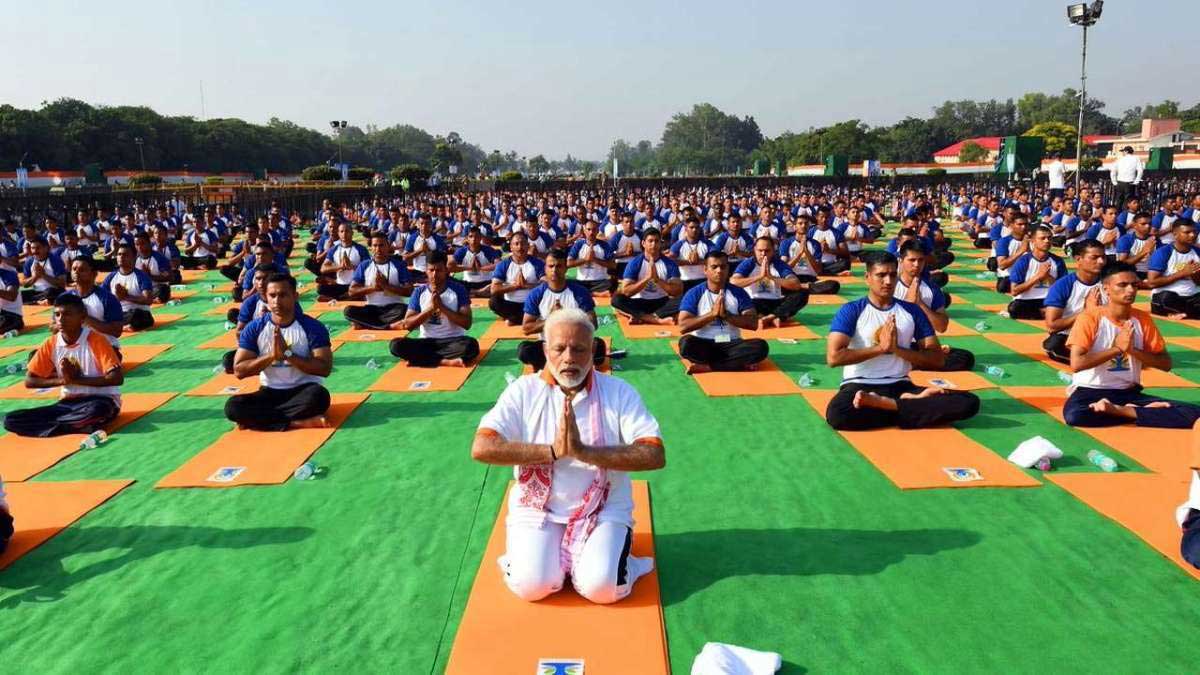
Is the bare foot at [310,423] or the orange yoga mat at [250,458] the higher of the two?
the bare foot at [310,423]

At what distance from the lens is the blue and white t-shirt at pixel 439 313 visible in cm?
821

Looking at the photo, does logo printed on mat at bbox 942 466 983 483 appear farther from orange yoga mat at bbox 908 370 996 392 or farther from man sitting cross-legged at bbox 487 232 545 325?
man sitting cross-legged at bbox 487 232 545 325

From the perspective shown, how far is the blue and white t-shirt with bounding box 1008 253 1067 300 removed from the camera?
388 inches

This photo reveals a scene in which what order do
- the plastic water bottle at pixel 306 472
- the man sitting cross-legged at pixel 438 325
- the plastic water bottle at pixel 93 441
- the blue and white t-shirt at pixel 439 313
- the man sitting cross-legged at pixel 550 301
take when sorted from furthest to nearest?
the blue and white t-shirt at pixel 439 313, the man sitting cross-legged at pixel 438 325, the man sitting cross-legged at pixel 550 301, the plastic water bottle at pixel 93 441, the plastic water bottle at pixel 306 472

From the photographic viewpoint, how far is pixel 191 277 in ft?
52.1

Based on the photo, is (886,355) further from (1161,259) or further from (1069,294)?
(1161,259)

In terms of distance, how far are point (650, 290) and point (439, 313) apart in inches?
133

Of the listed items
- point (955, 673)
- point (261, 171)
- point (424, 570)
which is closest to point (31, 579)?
point (424, 570)

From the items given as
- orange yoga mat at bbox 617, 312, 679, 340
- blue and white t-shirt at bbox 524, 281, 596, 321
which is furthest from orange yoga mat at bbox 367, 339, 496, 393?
orange yoga mat at bbox 617, 312, 679, 340

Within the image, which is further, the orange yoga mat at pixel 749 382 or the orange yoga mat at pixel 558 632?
the orange yoga mat at pixel 749 382

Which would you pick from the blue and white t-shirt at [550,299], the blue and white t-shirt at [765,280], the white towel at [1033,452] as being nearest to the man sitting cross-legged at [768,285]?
the blue and white t-shirt at [765,280]

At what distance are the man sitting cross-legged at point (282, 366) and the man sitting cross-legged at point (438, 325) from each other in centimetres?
178

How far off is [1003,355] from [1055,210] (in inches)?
569

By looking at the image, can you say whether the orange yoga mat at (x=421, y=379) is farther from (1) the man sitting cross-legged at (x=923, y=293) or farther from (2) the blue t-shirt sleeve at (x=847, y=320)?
(1) the man sitting cross-legged at (x=923, y=293)
